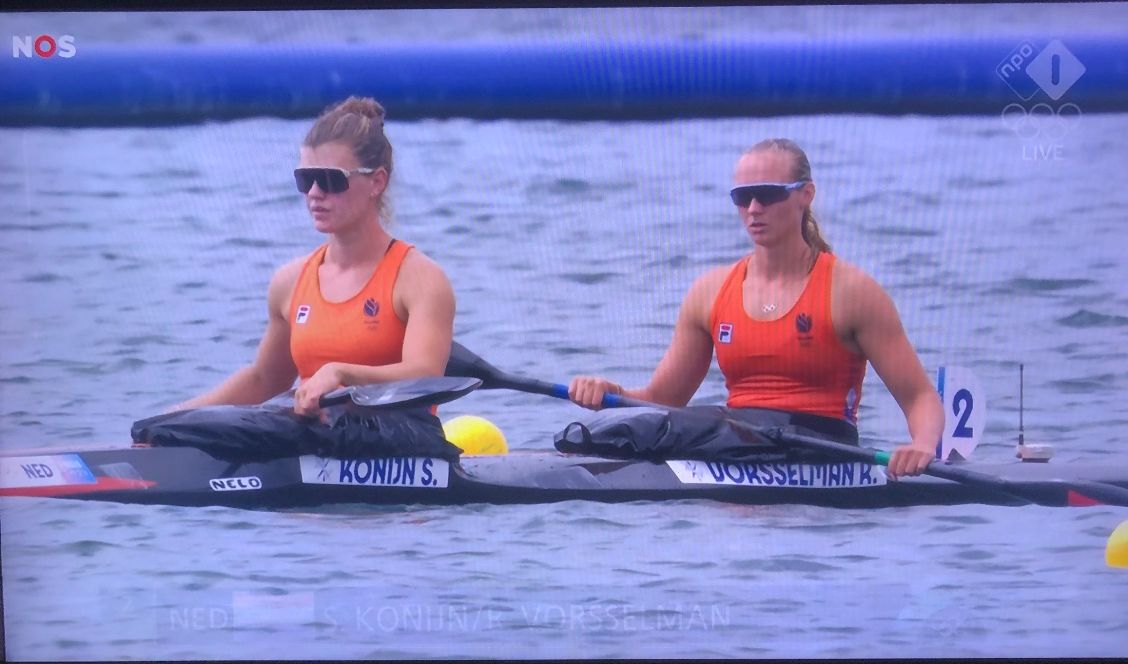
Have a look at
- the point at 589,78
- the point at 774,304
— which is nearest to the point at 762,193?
A: the point at 774,304

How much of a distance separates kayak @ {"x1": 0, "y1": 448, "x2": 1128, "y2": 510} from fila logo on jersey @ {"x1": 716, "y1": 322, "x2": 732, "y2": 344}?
30 cm

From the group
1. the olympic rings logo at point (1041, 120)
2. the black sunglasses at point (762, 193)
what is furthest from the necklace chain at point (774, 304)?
the olympic rings logo at point (1041, 120)

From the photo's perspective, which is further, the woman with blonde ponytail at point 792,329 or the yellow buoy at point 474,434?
the yellow buoy at point 474,434

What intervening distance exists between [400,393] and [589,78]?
2.94 feet

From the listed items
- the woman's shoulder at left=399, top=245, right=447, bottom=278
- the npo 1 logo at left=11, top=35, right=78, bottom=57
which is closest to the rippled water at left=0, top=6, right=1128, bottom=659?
the woman's shoulder at left=399, top=245, right=447, bottom=278

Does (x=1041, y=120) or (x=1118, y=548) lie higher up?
(x=1041, y=120)

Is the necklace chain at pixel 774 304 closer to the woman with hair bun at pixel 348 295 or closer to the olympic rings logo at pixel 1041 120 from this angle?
the olympic rings logo at pixel 1041 120

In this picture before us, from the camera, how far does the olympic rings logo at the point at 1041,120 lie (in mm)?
4359

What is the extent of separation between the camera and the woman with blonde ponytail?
4.37 metres

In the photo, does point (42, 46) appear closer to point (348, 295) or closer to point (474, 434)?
point (348, 295)

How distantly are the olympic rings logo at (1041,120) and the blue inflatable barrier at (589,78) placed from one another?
2 cm

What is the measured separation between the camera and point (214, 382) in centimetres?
446

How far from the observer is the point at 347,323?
14.5 ft

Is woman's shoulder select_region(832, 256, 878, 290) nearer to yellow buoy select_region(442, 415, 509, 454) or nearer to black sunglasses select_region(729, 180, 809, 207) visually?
black sunglasses select_region(729, 180, 809, 207)
